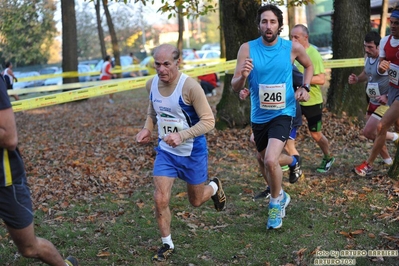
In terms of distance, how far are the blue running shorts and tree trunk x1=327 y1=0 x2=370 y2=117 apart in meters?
7.04

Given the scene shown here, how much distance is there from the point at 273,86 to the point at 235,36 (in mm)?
5897

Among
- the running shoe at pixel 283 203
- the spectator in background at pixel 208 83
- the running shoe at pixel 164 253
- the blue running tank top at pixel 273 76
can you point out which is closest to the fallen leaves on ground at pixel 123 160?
the running shoe at pixel 164 253

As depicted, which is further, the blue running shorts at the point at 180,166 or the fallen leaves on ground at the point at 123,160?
the fallen leaves on ground at the point at 123,160

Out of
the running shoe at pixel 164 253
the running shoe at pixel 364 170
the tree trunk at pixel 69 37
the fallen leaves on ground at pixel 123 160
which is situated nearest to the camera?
the running shoe at pixel 164 253

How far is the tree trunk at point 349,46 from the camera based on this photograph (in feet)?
38.2

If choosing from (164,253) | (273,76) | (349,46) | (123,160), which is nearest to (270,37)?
(273,76)

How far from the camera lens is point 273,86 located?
19.4ft

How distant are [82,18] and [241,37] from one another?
47111mm

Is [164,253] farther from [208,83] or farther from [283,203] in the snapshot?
[208,83]

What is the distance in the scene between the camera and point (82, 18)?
55906 millimetres

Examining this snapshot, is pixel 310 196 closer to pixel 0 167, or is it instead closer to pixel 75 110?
pixel 0 167

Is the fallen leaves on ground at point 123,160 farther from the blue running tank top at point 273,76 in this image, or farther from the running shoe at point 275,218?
the blue running tank top at point 273,76

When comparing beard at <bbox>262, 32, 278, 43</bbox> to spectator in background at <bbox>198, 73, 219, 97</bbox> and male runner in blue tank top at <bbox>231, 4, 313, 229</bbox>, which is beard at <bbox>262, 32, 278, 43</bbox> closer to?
male runner in blue tank top at <bbox>231, 4, 313, 229</bbox>

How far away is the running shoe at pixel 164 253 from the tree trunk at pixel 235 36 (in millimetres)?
6467
